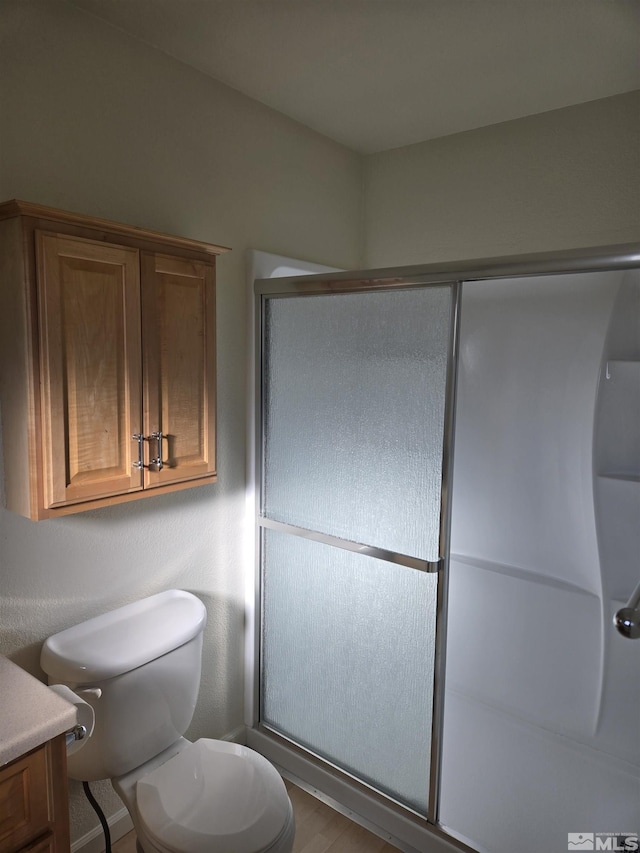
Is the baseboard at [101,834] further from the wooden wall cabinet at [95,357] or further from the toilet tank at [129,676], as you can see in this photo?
the wooden wall cabinet at [95,357]

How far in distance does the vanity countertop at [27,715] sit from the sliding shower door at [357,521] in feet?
3.21

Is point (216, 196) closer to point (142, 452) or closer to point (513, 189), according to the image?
point (142, 452)

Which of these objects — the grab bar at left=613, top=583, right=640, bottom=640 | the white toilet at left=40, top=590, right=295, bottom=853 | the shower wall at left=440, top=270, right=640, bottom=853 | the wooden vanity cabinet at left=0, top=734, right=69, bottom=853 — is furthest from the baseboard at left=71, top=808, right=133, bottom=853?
the grab bar at left=613, top=583, right=640, bottom=640

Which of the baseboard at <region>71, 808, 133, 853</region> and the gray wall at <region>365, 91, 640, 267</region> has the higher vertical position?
the gray wall at <region>365, 91, 640, 267</region>

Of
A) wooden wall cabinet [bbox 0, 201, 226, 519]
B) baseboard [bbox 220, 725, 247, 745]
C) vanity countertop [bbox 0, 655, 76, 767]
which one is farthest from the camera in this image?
baseboard [bbox 220, 725, 247, 745]

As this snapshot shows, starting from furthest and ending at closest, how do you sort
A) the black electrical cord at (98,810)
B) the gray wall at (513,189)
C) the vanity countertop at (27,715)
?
the gray wall at (513,189)
the black electrical cord at (98,810)
the vanity countertop at (27,715)

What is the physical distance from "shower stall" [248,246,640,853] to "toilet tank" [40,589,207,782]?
19.9 inches

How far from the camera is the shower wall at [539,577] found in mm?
1466

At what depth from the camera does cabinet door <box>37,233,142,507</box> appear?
4.57 feet

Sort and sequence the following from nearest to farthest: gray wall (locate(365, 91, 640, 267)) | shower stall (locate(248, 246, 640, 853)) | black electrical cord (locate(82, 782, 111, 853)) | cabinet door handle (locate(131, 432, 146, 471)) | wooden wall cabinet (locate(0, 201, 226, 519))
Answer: wooden wall cabinet (locate(0, 201, 226, 519)), shower stall (locate(248, 246, 640, 853)), cabinet door handle (locate(131, 432, 146, 471)), black electrical cord (locate(82, 782, 111, 853)), gray wall (locate(365, 91, 640, 267))

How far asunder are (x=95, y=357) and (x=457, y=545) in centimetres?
109

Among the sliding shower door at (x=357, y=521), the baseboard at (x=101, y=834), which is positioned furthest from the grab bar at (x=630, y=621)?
the baseboard at (x=101, y=834)

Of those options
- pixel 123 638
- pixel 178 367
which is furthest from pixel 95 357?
pixel 123 638

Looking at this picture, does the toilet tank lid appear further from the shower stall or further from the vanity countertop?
the shower stall
